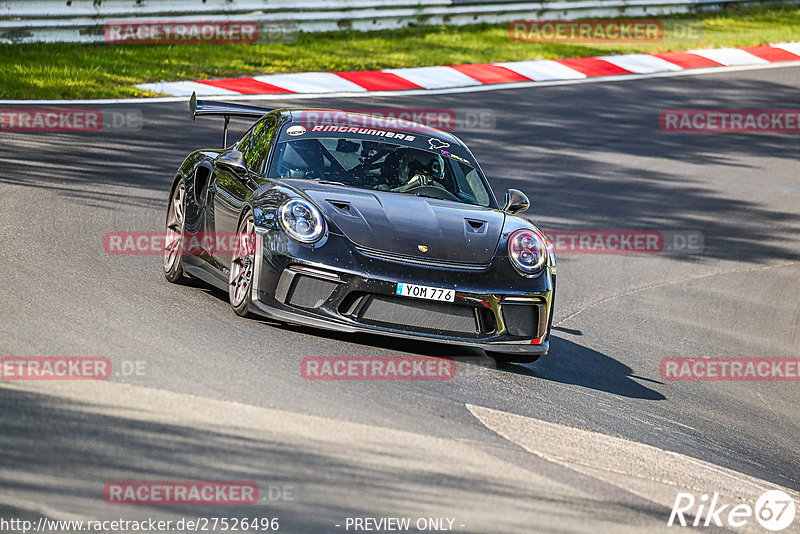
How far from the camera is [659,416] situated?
6793 mm

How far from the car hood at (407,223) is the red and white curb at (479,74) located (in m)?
7.46

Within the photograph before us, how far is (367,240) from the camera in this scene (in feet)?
21.4

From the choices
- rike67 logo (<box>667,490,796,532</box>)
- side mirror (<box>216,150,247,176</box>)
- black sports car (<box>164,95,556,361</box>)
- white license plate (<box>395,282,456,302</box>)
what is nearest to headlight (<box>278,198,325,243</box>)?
black sports car (<box>164,95,556,361</box>)

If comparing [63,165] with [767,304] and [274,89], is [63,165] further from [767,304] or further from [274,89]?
[767,304]

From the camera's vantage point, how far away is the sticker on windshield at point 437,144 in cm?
802

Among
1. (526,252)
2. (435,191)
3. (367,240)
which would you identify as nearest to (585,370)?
(526,252)

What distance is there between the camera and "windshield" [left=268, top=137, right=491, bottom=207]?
7477 mm

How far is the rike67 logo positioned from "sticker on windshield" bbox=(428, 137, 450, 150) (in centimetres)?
356

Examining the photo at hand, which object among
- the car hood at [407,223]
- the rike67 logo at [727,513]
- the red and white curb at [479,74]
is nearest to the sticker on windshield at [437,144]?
the car hood at [407,223]

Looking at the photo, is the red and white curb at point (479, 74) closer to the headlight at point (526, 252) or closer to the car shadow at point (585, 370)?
the car shadow at point (585, 370)

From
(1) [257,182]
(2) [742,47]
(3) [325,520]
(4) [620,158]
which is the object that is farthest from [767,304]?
(2) [742,47]

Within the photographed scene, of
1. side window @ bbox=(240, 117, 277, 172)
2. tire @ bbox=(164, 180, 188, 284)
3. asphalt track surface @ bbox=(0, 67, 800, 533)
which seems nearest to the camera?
asphalt track surface @ bbox=(0, 67, 800, 533)

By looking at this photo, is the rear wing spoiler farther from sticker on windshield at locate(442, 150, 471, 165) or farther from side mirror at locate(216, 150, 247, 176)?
sticker on windshield at locate(442, 150, 471, 165)

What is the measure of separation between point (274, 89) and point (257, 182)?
26.7 feet
